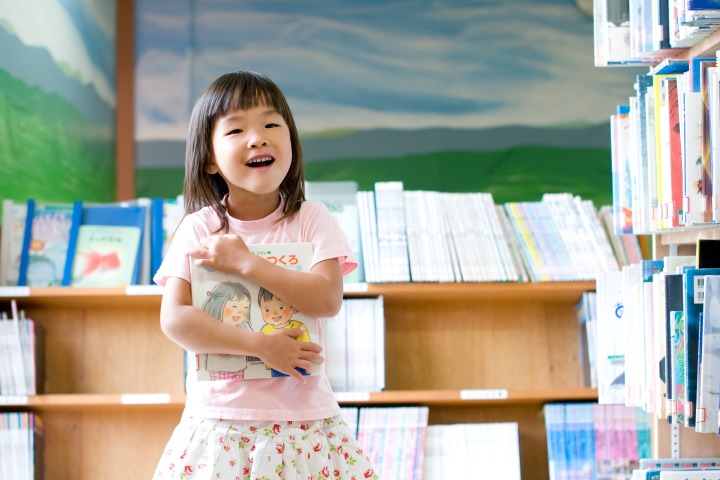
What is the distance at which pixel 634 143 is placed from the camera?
2109 mm

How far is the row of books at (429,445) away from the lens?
9.60 ft

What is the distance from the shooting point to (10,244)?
3.12 m

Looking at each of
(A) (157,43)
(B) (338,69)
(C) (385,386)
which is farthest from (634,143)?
(A) (157,43)

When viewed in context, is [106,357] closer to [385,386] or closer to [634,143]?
[385,386]

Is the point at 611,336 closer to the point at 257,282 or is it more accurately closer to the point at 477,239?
the point at 477,239

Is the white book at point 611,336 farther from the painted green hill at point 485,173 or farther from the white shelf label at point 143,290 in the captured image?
the painted green hill at point 485,173

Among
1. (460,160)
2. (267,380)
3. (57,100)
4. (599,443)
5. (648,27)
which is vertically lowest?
(599,443)

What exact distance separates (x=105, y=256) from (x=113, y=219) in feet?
0.44

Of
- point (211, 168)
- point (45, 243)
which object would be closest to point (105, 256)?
point (45, 243)

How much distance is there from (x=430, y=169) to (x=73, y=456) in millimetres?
1905

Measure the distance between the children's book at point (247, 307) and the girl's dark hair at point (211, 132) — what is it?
0.41 ft

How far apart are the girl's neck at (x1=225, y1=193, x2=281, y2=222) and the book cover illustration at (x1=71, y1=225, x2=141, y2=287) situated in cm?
159

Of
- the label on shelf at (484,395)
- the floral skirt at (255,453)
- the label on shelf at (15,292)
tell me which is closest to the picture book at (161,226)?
the label on shelf at (15,292)

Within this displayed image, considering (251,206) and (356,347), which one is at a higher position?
(251,206)
